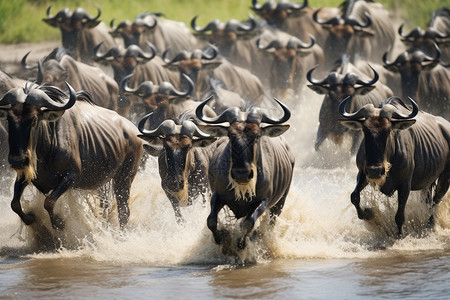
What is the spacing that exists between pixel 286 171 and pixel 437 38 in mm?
12097

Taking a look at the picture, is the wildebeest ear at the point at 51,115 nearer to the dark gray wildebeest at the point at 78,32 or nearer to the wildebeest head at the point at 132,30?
the dark gray wildebeest at the point at 78,32

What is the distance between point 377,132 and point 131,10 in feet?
57.5

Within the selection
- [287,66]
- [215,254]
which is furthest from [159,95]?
[287,66]

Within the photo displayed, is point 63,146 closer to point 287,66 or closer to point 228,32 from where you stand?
point 287,66

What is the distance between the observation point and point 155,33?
77.5 ft

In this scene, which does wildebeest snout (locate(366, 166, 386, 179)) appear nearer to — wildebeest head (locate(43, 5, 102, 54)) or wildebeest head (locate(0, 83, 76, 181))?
wildebeest head (locate(0, 83, 76, 181))

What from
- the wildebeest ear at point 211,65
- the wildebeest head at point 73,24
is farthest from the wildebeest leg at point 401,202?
the wildebeest head at point 73,24

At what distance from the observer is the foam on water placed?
10.6 metres

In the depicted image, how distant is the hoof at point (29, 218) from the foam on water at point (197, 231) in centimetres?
8

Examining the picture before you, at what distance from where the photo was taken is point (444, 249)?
1116 cm

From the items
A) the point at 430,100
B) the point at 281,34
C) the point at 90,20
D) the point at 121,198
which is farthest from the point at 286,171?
the point at 281,34

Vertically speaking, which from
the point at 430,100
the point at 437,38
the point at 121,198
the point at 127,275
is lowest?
the point at 127,275

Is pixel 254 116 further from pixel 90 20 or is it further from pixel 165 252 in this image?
pixel 90 20

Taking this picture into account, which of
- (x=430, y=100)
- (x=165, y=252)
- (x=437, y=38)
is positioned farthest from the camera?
(x=437, y=38)
